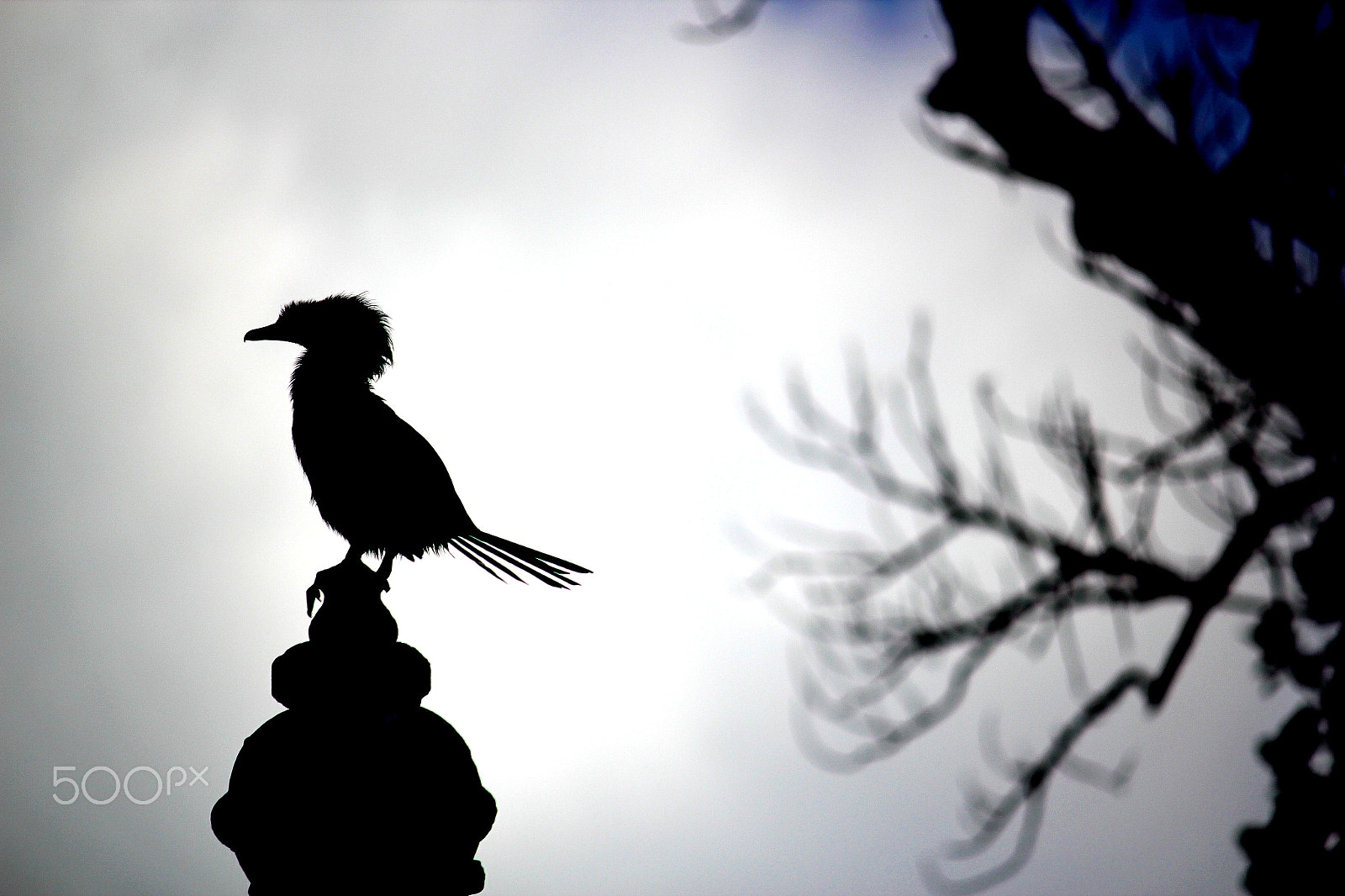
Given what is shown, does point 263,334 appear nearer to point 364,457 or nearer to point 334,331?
point 334,331

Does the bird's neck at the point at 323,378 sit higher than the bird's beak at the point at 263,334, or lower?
lower

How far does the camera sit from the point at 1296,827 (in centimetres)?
219

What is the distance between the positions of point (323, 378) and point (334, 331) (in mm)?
261

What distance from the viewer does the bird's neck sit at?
4367 millimetres

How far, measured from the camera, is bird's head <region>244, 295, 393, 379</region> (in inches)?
177

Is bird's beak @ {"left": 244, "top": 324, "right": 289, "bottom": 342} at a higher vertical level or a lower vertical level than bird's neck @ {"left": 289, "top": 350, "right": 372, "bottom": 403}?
higher

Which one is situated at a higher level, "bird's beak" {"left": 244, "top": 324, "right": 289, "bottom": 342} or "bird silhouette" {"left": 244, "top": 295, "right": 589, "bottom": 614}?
"bird's beak" {"left": 244, "top": 324, "right": 289, "bottom": 342}

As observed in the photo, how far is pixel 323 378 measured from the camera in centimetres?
442

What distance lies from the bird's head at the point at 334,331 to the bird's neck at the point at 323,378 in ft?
0.05

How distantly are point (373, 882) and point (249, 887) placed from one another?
0.48 m

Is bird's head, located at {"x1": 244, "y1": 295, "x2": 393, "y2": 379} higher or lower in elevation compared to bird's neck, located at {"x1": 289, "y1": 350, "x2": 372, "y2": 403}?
higher

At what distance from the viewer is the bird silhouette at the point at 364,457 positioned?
4176 millimetres

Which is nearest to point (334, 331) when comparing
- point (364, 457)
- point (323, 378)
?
point (323, 378)

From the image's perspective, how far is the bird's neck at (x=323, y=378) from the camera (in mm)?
4367
